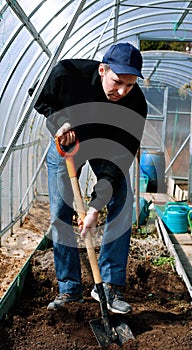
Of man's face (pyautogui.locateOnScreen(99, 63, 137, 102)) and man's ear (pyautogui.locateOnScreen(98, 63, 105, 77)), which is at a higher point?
man's ear (pyautogui.locateOnScreen(98, 63, 105, 77))

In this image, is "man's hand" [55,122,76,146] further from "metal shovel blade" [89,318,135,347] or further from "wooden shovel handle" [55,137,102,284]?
"metal shovel blade" [89,318,135,347]

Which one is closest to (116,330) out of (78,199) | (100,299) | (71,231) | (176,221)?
(100,299)

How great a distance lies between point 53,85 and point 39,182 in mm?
5939

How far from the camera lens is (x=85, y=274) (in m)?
4.25

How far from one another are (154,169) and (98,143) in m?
7.80

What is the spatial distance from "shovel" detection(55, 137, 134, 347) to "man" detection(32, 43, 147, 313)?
0.21ft

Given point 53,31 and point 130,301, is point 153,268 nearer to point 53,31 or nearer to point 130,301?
point 130,301

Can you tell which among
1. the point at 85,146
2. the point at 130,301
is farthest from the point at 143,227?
the point at 85,146

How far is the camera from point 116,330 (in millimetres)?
3066

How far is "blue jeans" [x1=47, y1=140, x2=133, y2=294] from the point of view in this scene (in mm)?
3303

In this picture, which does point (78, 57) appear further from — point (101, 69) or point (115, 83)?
point (115, 83)

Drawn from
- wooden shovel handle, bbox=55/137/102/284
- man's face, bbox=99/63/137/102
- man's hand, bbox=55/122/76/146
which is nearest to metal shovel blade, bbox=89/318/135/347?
wooden shovel handle, bbox=55/137/102/284

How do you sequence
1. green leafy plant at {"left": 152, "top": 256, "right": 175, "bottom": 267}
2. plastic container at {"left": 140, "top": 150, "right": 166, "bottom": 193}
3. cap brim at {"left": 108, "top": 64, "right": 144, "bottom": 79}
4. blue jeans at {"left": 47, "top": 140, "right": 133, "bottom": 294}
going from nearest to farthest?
cap brim at {"left": 108, "top": 64, "right": 144, "bottom": 79}
blue jeans at {"left": 47, "top": 140, "right": 133, "bottom": 294}
green leafy plant at {"left": 152, "top": 256, "right": 175, "bottom": 267}
plastic container at {"left": 140, "top": 150, "right": 166, "bottom": 193}

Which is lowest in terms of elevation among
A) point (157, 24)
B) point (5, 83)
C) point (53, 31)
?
point (5, 83)
